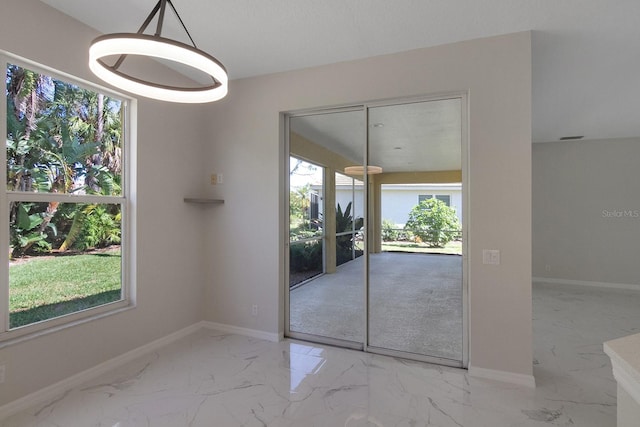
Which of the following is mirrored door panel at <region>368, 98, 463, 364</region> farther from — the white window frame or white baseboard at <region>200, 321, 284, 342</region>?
the white window frame

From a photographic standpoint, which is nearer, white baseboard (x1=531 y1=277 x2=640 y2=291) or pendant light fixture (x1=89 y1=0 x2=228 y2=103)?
pendant light fixture (x1=89 y1=0 x2=228 y2=103)

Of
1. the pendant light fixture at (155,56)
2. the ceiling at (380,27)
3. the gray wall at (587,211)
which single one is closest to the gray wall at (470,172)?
the ceiling at (380,27)

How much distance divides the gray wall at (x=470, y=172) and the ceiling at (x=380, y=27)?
0.51 feet

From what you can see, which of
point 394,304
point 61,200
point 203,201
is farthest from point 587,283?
point 61,200

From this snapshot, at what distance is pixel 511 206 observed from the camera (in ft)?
8.75

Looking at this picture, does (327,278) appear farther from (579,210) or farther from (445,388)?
(579,210)

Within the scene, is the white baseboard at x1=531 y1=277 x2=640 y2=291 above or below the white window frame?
below

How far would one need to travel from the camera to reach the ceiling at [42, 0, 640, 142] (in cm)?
233

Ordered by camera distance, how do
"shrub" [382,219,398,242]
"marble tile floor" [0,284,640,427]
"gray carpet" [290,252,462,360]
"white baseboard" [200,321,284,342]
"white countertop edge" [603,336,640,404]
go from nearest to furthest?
"white countertop edge" [603,336,640,404] < "marble tile floor" [0,284,640,427] < "gray carpet" [290,252,462,360] < "shrub" [382,219,398,242] < "white baseboard" [200,321,284,342]

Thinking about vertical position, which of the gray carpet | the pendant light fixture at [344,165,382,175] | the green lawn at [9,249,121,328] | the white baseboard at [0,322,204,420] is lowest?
the white baseboard at [0,322,204,420]

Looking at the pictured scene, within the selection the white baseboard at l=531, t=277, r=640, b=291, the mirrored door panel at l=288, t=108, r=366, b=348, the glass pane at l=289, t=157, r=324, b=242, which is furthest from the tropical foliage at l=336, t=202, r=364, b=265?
the white baseboard at l=531, t=277, r=640, b=291

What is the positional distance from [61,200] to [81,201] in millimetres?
150

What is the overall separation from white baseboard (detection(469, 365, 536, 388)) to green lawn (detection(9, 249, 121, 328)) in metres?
3.18

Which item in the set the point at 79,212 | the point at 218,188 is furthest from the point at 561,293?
the point at 79,212
